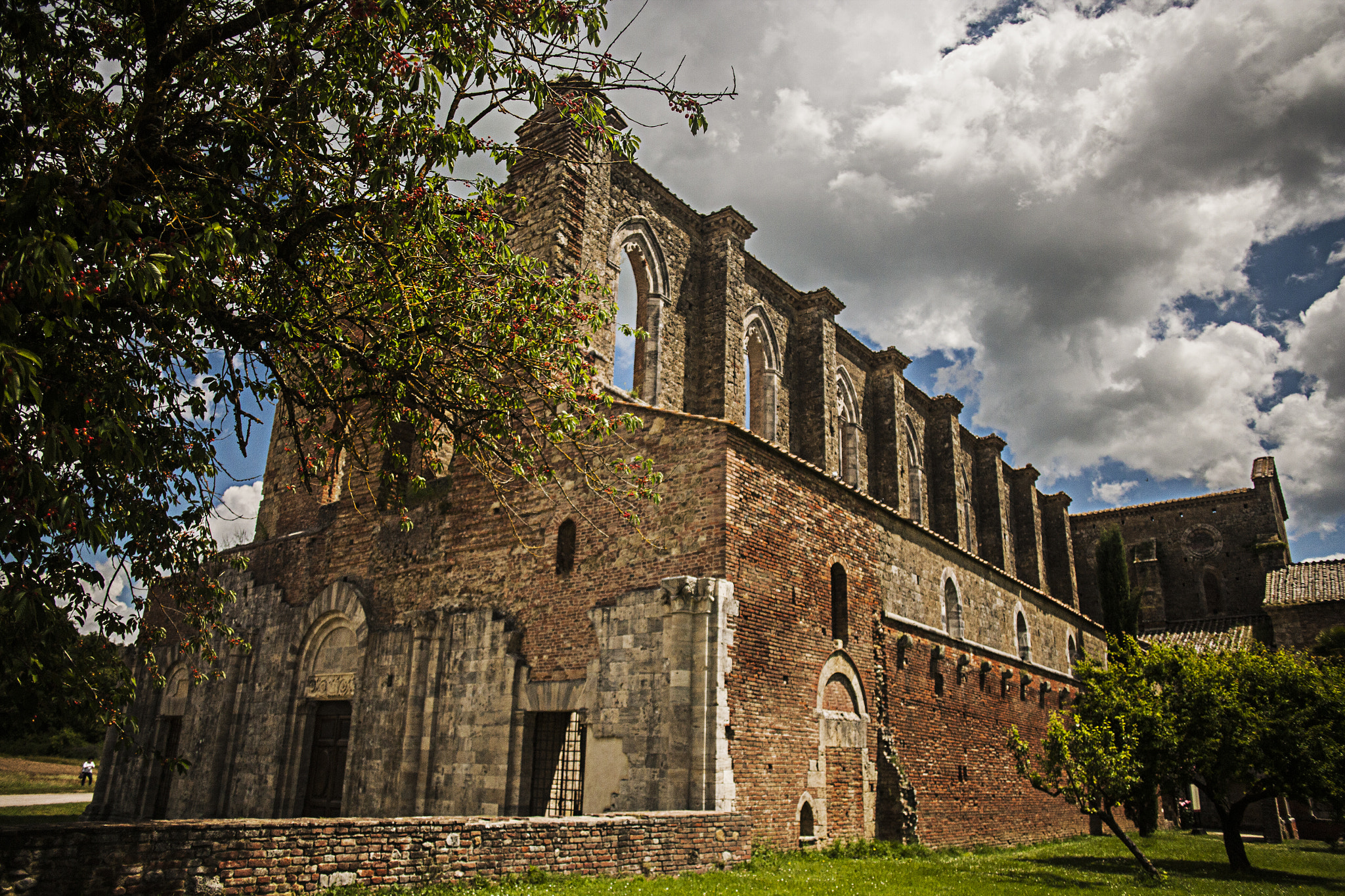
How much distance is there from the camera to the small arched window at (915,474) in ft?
92.8

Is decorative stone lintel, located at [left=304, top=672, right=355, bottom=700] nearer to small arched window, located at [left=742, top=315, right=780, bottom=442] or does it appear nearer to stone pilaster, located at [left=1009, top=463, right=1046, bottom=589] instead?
small arched window, located at [left=742, top=315, right=780, bottom=442]

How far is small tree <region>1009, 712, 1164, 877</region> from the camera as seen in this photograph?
12109 mm

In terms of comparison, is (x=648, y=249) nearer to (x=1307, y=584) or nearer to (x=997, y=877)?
(x=997, y=877)

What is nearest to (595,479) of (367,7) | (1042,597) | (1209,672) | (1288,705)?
(367,7)

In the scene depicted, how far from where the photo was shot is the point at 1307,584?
98.7 ft

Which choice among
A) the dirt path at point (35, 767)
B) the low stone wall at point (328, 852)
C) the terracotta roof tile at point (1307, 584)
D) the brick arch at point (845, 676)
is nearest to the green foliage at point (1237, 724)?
the brick arch at point (845, 676)

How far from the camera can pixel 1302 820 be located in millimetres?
26484

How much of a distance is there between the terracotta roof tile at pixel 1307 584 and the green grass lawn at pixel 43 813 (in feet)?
118

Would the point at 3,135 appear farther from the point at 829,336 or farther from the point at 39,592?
the point at 829,336

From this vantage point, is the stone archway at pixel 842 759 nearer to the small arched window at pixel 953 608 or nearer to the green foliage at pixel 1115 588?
the small arched window at pixel 953 608

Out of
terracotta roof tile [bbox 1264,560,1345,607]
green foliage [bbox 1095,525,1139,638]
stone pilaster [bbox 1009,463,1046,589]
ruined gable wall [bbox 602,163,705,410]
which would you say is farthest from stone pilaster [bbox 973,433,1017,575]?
ruined gable wall [bbox 602,163,705,410]

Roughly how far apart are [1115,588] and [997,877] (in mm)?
27645

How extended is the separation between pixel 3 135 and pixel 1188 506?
45.0 metres

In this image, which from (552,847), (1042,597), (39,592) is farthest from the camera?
(1042,597)
